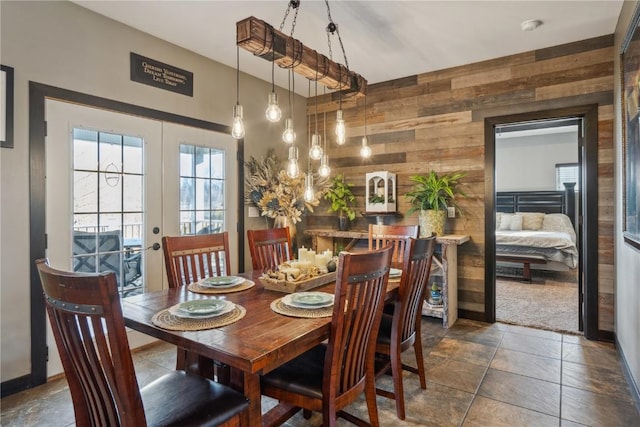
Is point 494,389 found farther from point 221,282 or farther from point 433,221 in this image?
point 221,282

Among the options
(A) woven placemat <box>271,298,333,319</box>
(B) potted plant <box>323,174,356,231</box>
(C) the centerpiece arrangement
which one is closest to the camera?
(A) woven placemat <box>271,298,333,319</box>

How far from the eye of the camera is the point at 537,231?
253 inches

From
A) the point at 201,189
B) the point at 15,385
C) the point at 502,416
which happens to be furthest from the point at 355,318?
the point at 201,189

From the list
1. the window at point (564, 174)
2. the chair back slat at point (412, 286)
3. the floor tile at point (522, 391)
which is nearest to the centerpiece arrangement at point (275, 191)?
the chair back slat at point (412, 286)

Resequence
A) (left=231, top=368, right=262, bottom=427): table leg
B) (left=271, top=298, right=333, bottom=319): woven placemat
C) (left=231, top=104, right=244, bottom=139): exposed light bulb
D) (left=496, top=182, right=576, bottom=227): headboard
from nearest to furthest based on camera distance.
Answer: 1. (left=231, top=368, right=262, bottom=427): table leg
2. (left=271, top=298, right=333, bottom=319): woven placemat
3. (left=231, top=104, right=244, bottom=139): exposed light bulb
4. (left=496, top=182, right=576, bottom=227): headboard

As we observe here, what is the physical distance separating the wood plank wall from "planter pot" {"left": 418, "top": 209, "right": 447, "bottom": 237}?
27 centimetres

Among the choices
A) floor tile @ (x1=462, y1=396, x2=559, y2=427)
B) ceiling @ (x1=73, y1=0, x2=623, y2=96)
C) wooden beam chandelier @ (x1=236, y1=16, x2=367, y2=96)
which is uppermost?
ceiling @ (x1=73, y1=0, x2=623, y2=96)

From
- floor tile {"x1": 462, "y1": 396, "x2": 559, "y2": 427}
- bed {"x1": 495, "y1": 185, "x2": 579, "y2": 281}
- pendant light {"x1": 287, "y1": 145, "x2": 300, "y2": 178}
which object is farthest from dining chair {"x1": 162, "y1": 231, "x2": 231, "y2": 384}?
bed {"x1": 495, "y1": 185, "x2": 579, "y2": 281}

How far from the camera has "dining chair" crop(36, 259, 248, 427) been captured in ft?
3.45

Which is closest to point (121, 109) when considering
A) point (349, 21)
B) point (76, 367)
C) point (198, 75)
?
point (198, 75)

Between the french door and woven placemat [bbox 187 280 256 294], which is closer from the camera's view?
woven placemat [bbox 187 280 256 294]

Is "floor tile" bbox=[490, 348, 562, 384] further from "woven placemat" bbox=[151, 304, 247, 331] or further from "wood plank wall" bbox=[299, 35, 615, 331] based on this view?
"woven placemat" bbox=[151, 304, 247, 331]

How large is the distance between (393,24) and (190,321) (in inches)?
108

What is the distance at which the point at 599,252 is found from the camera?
3.21 metres
